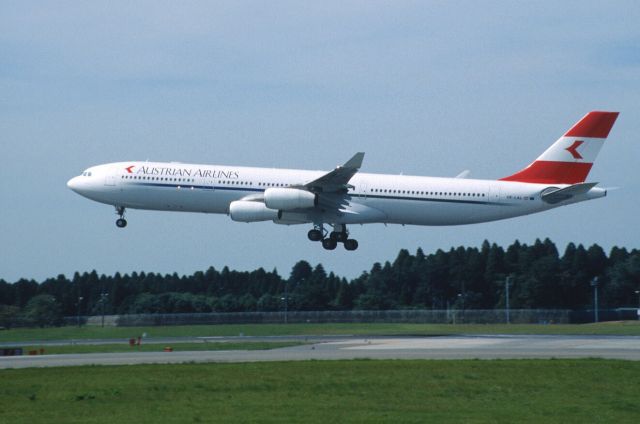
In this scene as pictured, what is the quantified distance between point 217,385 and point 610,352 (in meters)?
22.5

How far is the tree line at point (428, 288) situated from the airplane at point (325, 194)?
6661 centimetres

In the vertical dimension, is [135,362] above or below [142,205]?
below

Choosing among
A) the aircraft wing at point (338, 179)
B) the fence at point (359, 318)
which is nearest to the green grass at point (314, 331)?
the aircraft wing at point (338, 179)

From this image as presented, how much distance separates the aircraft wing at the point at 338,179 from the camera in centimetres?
6831

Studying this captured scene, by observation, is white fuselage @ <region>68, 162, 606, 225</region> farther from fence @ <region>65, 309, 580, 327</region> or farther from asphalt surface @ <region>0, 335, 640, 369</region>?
fence @ <region>65, 309, 580, 327</region>

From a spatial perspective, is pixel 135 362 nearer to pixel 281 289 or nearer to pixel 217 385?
pixel 217 385

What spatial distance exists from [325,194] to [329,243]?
432cm

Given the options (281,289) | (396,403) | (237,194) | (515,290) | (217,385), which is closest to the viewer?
(396,403)

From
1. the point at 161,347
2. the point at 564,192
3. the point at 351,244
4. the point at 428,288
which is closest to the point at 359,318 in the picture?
the point at 351,244

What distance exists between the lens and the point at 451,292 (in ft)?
592

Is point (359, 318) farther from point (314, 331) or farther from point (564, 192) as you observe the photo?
point (564, 192)

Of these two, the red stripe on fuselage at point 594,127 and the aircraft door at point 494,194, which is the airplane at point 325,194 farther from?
the red stripe on fuselage at point 594,127

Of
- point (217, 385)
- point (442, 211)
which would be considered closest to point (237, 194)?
point (442, 211)

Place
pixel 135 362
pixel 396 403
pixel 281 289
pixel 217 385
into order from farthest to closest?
1. pixel 281 289
2. pixel 135 362
3. pixel 217 385
4. pixel 396 403
